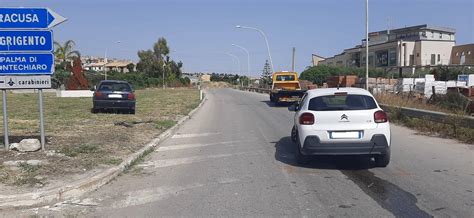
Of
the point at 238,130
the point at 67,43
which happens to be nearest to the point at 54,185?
the point at 238,130

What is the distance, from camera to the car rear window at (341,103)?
953cm

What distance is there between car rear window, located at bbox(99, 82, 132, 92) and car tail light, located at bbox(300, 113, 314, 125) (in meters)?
14.3

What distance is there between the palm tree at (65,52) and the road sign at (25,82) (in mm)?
76493

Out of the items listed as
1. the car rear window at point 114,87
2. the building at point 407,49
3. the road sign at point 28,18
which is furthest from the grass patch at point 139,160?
the building at point 407,49

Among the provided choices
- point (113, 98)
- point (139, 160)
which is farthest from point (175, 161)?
point (113, 98)

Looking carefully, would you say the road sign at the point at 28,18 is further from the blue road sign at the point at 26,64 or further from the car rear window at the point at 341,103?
the car rear window at the point at 341,103

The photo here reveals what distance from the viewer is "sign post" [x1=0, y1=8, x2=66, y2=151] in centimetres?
1034

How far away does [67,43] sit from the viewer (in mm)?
85000

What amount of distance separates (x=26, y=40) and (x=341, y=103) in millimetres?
6346

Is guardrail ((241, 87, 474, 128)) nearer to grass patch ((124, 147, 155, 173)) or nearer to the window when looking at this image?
grass patch ((124, 147, 155, 173))

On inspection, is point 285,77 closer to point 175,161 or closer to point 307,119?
point 175,161

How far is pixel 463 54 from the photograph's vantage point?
98062mm

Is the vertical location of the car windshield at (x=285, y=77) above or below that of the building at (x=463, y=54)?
below

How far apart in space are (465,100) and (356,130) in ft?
39.7
